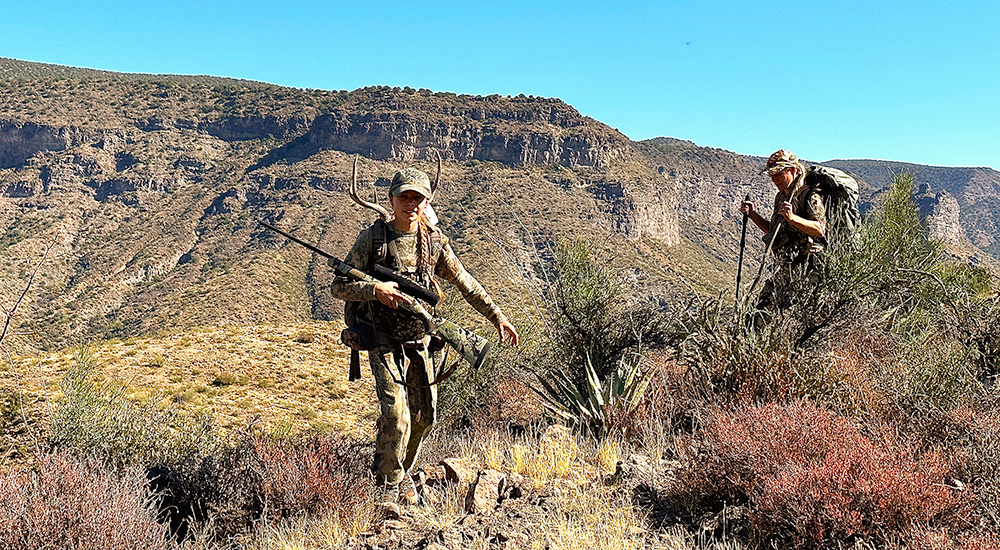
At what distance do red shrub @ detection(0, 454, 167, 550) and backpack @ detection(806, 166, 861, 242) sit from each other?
551 cm

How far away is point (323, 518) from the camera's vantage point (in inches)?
132

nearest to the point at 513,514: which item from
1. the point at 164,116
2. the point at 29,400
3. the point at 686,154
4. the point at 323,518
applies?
the point at 323,518

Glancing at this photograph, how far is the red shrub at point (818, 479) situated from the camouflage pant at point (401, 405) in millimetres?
1587

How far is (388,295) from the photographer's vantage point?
3475mm

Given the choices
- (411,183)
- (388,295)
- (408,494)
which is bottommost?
(408,494)

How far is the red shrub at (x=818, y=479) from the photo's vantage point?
2676 millimetres

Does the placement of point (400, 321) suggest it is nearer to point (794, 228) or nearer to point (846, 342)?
point (846, 342)

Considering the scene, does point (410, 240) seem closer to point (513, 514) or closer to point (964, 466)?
point (513, 514)

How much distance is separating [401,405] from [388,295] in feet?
2.29

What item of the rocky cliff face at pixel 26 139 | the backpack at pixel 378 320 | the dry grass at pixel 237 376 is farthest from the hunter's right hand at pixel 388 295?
the rocky cliff face at pixel 26 139

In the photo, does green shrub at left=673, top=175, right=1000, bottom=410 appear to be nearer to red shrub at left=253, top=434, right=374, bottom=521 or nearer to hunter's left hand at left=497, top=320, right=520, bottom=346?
hunter's left hand at left=497, top=320, right=520, bottom=346

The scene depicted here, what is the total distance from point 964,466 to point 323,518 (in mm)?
3214

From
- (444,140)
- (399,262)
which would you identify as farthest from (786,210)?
(444,140)

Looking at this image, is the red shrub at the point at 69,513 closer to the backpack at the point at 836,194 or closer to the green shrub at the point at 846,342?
the green shrub at the point at 846,342
